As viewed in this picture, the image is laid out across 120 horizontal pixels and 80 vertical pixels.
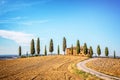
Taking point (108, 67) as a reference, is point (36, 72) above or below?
below

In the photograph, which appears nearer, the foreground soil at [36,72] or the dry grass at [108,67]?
the foreground soil at [36,72]

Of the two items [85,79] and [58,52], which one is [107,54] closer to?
[58,52]

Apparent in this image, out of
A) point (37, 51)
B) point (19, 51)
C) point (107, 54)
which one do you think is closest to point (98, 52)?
point (107, 54)

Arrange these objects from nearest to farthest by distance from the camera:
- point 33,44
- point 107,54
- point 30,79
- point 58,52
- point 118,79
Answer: point 118,79, point 30,79, point 33,44, point 58,52, point 107,54

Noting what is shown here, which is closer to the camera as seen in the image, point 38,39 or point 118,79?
point 118,79

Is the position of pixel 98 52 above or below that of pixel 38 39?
below

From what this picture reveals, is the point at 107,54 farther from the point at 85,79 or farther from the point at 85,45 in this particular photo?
the point at 85,79

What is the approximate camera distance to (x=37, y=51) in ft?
308

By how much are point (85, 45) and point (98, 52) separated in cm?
1407

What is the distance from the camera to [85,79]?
26500mm

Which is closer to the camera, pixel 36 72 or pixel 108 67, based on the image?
pixel 36 72

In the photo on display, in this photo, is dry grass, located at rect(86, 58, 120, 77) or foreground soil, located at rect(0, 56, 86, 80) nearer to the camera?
foreground soil, located at rect(0, 56, 86, 80)

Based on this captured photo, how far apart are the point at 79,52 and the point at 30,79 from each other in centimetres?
7154


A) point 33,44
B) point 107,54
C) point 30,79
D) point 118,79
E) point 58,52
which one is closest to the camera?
point 118,79
